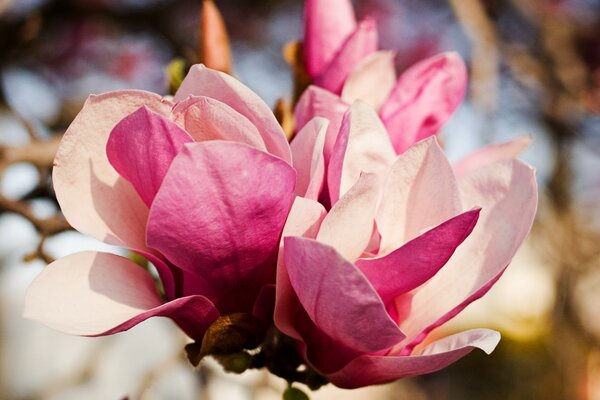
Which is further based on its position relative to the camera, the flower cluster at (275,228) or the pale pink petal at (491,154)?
the pale pink petal at (491,154)

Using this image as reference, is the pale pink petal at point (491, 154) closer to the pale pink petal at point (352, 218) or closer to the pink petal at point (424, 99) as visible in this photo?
the pink petal at point (424, 99)

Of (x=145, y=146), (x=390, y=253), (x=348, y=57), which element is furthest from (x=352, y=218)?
(x=348, y=57)

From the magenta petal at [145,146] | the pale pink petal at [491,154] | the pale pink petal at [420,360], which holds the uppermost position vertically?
the magenta petal at [145,146]

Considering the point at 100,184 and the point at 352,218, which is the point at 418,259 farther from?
the point at 100,184

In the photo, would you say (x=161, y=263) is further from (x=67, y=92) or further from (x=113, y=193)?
(x=67, y=92)

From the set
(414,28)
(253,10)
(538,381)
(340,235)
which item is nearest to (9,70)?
(253,10)

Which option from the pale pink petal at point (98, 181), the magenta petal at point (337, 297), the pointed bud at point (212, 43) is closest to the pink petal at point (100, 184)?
the pale pink petal at point (98, 181)
